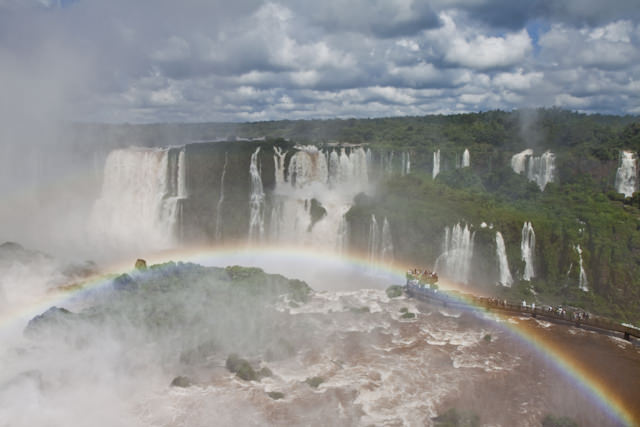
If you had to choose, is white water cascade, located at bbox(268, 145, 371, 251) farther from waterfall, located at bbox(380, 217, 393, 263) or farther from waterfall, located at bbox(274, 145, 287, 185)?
waterfall, located at bbox(380, 217, 393, 263)

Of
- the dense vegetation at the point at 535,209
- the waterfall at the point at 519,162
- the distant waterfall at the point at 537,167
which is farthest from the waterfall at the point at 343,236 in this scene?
the waterfall at the point at 519,162

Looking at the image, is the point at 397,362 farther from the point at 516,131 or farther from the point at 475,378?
the point at 516,131

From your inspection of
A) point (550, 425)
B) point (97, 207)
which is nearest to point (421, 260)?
point (550, 425)

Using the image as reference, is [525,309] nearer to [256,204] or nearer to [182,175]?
[256,204]

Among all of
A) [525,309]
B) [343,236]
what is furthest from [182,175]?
[525,309]

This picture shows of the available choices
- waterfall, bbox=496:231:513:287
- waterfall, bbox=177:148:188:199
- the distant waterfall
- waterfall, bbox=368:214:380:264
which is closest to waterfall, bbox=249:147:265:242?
waterfall, bbox=177:148:188:199

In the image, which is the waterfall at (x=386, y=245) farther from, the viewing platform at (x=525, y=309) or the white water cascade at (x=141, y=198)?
the white water cascade at (x=141, y=198)
